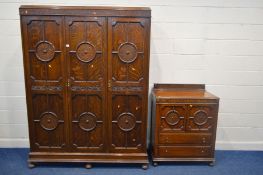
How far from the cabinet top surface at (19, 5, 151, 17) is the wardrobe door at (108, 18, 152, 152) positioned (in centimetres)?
6

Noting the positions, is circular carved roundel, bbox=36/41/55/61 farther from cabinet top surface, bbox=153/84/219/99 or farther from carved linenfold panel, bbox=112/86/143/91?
cabinet top surface, bbox=153/84/219/99

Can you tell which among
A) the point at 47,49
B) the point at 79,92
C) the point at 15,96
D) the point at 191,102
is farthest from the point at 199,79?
the point at 15,96

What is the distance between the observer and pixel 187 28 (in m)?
3.17

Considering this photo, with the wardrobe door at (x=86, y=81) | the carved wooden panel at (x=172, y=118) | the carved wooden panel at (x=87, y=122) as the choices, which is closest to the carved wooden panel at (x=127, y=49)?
the wardrobe door at (x=86, y=81)

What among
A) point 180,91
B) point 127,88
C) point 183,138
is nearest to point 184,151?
point 183,138

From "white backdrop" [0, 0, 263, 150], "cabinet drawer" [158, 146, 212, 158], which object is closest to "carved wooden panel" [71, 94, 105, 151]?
"cabinet drawer" [158, 146, 212, 158]

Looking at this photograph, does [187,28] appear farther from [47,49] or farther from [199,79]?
[47,49]

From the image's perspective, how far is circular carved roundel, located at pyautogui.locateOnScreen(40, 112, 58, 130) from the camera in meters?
2.83

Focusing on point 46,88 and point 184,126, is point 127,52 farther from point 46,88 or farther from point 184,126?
point 184,126

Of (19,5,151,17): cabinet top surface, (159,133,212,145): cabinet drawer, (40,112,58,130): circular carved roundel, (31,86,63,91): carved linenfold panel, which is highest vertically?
(19,5,151,17): cabinet top surface

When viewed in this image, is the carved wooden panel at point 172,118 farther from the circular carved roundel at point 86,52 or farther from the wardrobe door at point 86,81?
the circular carved roundel at point 86,52

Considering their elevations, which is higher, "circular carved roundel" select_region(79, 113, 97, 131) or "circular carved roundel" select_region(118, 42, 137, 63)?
"circular carved roundel" select_region(118, 42, 137, 63)

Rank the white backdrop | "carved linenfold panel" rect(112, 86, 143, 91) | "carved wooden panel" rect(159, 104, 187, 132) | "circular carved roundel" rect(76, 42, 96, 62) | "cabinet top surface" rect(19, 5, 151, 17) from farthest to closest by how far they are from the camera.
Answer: the white backdrop
"carved wooden panel" rect(159, 104, 187, 132)
"carved linenfold panel" rect(112, 86, 143, 91)
"circular carved roundel" rect(76, 42, 96, 62)
"cabinet top surface" rect(19, 5, 151, 17)

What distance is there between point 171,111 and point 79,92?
1084 mm
